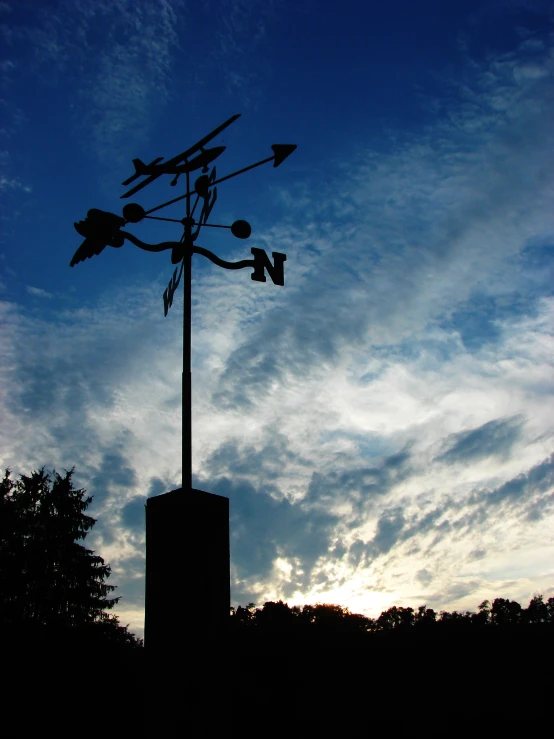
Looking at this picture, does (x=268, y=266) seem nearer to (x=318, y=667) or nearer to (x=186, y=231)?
(x=186, y=231)

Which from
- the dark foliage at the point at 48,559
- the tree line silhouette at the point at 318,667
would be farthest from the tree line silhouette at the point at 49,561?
the tree line silhouette at the point at 318,667

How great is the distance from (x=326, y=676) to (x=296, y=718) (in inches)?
20.7

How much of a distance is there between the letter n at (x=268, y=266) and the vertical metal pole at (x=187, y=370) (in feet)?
1.94

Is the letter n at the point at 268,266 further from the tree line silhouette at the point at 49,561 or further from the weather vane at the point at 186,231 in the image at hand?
the tree line silhouette at the point at 49,561

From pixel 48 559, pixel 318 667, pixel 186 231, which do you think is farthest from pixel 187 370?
pixel 48 559

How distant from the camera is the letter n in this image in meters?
4.96

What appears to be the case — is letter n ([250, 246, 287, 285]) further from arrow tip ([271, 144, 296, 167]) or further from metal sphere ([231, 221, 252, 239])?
arrow tip ([271, 144, 296, 167])

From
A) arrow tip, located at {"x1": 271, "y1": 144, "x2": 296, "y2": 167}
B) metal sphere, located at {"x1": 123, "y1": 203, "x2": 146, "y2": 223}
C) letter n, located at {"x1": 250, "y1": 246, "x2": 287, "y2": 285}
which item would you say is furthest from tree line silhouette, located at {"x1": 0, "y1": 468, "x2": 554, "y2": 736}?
arrow tip, located at {"x1": 271, "y1": 144, "x2": 296, "y2": 167}

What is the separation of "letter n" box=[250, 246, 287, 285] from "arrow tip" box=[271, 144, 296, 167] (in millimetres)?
776

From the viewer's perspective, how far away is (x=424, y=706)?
247 inches

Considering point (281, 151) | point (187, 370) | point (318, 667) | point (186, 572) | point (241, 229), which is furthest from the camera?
point (318, 667)

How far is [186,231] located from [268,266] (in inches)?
29.3

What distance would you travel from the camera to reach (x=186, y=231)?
4.71 meters

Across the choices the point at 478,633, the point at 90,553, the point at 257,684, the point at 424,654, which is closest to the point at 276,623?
the point at 257,684
